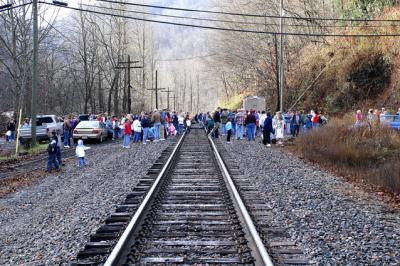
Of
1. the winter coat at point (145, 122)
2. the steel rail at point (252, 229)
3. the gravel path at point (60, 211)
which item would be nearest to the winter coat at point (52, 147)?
the gravel path at point (60, 211)

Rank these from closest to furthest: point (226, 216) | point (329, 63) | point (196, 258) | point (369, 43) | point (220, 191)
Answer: point (196, 258), point (226, 216), point (220, 191), point (369, 43), point (329, 63)

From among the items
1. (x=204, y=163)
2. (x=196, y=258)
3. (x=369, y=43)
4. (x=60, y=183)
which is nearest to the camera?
(x=196, y=258)

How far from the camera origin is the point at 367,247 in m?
6.60

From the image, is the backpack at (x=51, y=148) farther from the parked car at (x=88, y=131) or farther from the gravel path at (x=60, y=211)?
the parked car at (x=88, y=131)

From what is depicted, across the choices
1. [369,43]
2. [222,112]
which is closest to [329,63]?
[369,43]

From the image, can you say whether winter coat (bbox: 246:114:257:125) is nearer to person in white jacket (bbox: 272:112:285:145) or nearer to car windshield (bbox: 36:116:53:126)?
person in white jacket (bbox: 272:112:285:145)

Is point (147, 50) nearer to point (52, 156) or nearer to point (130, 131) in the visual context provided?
point (130, 131)

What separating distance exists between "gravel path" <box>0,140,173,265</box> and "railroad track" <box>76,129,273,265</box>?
40cm

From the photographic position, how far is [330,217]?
8.55 meters

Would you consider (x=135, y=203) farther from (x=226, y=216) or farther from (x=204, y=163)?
(x=204, y=163)

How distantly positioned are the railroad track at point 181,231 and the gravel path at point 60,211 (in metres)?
0.40

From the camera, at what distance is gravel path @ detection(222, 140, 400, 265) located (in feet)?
20.7

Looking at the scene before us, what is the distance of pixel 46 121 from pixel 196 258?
91.3 feet

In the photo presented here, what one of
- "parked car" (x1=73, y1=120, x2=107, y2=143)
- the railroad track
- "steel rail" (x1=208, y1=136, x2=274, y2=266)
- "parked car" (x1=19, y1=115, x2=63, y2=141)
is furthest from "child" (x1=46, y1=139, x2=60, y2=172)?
"parked car" (x1=73, y1=120, x2=107, y2=143)
